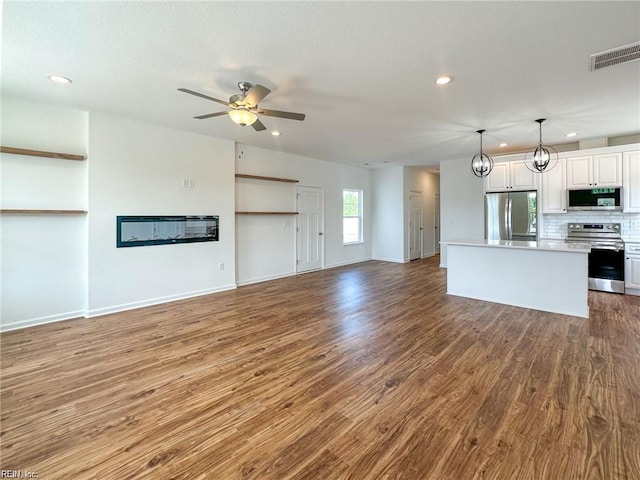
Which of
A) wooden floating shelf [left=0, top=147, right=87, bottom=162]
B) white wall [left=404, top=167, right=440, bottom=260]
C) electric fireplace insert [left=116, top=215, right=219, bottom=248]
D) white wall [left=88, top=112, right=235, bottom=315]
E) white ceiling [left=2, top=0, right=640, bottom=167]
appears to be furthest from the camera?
white wall [left=404, top=167, right=440, bottom=260]

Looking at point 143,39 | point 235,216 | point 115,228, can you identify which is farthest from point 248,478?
point 235,216

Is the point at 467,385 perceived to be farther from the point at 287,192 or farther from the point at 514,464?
the point at 287,192

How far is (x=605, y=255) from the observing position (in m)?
5.22

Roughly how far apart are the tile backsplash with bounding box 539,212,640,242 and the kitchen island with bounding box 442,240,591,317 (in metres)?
1.72

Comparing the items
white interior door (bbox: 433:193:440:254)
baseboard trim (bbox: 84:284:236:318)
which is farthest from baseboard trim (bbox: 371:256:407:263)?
baseboard trim (bbox: 84:284:236:318)

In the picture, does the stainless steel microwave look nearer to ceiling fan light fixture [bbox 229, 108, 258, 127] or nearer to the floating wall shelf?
ceiling fan light fixture [bbox 229, 108, 258, 127]

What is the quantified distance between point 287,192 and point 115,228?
3.49 meters

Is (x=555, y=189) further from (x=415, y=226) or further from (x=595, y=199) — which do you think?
(x=415, y=226)

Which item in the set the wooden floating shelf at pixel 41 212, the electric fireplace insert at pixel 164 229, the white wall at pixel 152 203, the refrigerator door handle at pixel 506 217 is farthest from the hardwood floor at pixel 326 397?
the refrigerator door handle at pixel 506 217

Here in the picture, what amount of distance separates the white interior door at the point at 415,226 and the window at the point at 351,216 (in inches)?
60.4

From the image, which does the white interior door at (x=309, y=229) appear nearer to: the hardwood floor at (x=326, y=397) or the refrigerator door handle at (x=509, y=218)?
the hardwood floor at (x=326, y=397)

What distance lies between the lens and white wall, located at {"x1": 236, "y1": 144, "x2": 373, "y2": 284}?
19.9ft

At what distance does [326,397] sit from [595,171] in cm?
631

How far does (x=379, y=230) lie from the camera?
914cm
